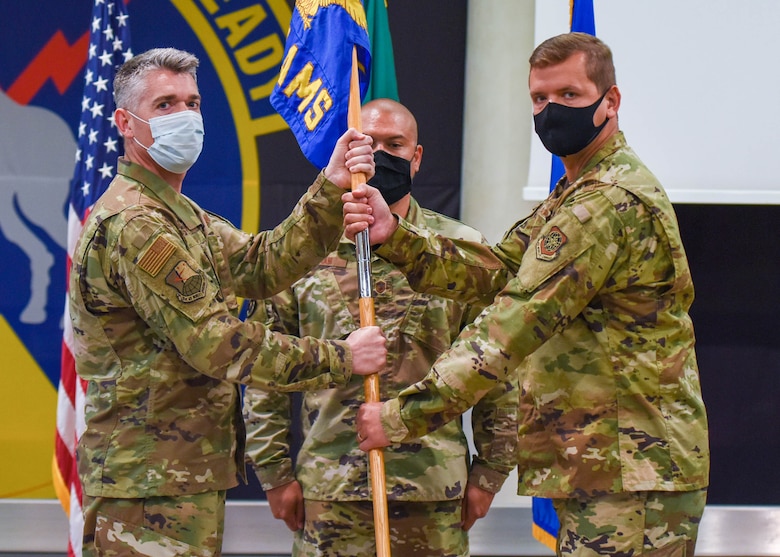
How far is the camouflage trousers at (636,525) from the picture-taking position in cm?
195

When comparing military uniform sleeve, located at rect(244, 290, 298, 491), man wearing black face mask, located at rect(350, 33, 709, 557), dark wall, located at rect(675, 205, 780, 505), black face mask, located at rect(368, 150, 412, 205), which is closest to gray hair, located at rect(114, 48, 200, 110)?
black face mask, located at rect(368, 150, 412, 205)

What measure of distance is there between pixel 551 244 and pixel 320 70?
0.94 m

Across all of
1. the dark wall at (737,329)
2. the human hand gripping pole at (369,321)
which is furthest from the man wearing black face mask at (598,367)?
the dark wall at (737,329)

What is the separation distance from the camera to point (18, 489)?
13.3 ft

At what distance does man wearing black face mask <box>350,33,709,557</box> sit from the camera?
1.98 meters

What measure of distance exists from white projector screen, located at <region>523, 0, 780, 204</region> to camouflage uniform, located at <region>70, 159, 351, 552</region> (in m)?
1.89

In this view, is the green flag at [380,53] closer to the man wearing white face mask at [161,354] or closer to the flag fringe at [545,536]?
the man wearing white face mask at [161,354]

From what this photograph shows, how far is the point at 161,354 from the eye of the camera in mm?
2176

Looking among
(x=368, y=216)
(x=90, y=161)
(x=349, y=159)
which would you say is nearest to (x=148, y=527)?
(x=368, y=216)

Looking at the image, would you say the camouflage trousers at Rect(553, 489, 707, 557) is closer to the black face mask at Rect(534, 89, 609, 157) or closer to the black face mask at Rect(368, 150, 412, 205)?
the black face mask at Rect(534, 89, 609, 157)

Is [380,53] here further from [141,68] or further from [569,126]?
[569,126]

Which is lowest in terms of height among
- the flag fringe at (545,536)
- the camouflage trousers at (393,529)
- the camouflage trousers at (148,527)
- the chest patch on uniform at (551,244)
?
the flag fringe at (545,536)

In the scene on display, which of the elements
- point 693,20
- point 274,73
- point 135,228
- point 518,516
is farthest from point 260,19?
point 518,516

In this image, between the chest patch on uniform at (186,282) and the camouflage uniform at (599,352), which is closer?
the camouflage uniform at (599,352)
